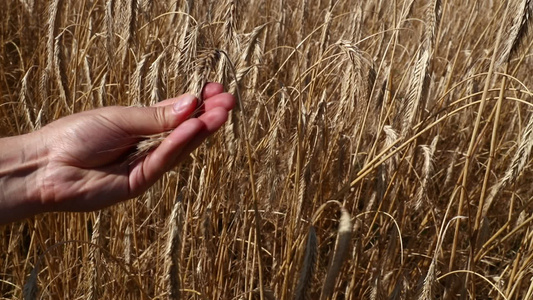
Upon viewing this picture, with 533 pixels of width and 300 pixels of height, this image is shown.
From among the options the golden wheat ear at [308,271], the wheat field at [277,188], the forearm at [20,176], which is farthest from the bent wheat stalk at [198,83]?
the golden wheat ear at [308,271]

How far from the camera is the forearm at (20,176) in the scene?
115cm

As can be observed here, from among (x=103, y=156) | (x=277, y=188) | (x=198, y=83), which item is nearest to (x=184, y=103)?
(x=198, y=83)

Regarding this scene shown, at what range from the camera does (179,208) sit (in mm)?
979

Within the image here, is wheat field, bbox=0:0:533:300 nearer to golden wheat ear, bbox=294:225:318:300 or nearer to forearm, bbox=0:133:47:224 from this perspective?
golden wheat ear, bbox=294:225:318:300

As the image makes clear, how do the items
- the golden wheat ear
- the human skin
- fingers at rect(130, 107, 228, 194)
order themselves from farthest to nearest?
the human skin
fingers at rect(130, 107, 228, 194)
the golden wheat ear

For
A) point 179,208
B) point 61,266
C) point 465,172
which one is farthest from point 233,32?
point 61,266

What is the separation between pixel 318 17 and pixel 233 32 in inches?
53.2

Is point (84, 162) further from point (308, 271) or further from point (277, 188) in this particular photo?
point (308, 271)

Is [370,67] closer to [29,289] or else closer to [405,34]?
[29,289]

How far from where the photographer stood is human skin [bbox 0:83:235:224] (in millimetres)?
1095

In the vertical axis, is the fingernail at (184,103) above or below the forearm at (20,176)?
above

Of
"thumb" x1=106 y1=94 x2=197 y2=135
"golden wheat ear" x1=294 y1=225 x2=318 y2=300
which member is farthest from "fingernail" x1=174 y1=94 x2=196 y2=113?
"golden wheat ear" x1=294 y1=225 x2=318 y2=300

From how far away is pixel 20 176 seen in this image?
117 centimetres

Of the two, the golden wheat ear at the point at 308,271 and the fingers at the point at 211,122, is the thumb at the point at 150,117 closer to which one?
the fingers at the point at 211,122
